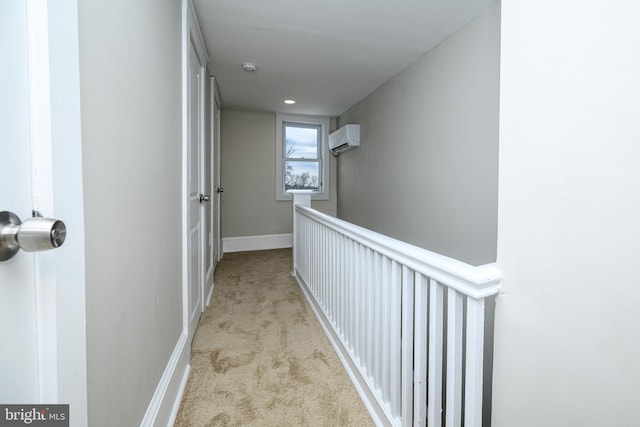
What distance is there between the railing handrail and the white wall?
0.14ft

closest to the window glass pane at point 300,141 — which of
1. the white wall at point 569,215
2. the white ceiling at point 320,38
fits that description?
the white ceiling at point 320,38

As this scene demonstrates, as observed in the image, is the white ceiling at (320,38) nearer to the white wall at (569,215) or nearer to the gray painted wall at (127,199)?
the gray painted wall at (127,199)

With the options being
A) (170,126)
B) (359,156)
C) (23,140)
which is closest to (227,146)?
(359,156)

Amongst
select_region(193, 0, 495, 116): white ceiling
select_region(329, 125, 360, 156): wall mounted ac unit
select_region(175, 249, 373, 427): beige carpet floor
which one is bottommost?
select_region(175, 249, 373, 427): beige carpet floor

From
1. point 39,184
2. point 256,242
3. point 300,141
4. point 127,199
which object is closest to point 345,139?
point 300,141

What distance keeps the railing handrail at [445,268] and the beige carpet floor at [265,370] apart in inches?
32.4

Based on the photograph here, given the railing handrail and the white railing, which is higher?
the railing handrail

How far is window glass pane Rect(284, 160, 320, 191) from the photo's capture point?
15.6ft

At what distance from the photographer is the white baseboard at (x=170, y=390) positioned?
3.49 ft

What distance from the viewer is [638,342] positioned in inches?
18.1


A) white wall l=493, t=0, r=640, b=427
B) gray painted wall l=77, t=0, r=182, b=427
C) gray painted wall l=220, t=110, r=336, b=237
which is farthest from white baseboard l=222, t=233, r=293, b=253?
white wall l=493, t=0, r=640, b=427

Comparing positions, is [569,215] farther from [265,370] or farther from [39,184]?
[265,370]

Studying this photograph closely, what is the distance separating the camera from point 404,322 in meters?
1.02

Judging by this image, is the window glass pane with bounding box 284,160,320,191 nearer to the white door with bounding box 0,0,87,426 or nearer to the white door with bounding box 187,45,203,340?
the white door with bounding box 187,45,203,340
